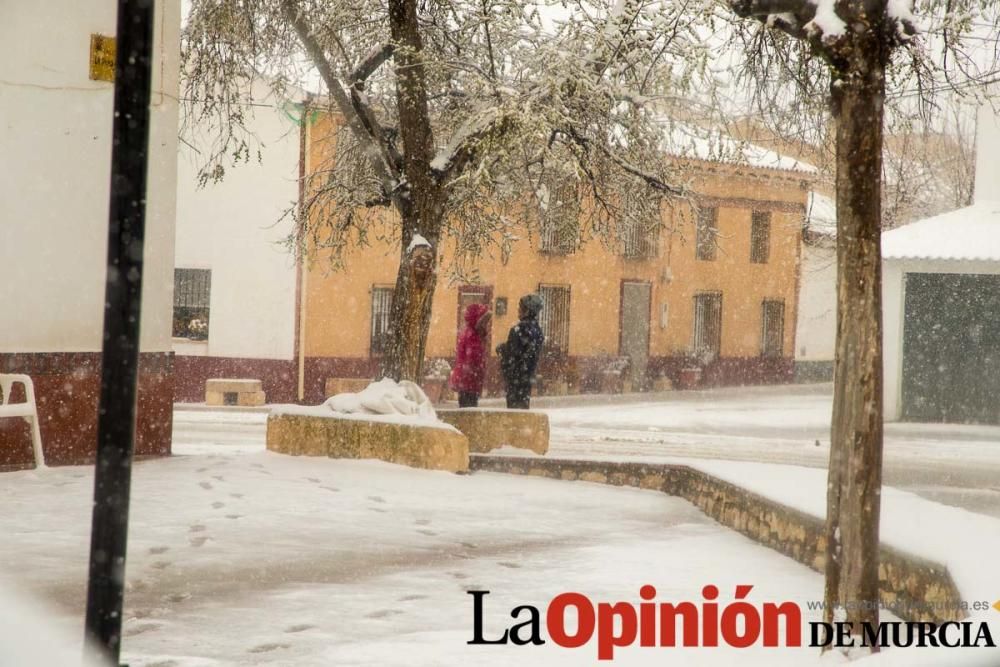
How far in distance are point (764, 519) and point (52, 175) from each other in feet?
20.0

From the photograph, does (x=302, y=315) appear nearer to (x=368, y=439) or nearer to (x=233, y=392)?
(x=233, y=392)

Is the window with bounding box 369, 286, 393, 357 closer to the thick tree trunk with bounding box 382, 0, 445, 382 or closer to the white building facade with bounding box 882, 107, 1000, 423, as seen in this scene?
the white building facade with bounding box 882, 107, 1000, 423

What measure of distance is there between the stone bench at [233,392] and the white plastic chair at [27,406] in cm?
1410

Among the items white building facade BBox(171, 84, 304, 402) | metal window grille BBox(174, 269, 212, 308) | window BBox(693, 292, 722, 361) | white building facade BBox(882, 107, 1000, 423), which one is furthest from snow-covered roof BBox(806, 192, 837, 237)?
metal window grille BBox(174, 269, 212, 308)

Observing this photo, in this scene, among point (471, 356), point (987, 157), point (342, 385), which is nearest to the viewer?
point (471, 356)

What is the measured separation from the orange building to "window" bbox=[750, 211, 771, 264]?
0.03 metres

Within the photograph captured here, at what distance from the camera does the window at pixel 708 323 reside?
33531mm

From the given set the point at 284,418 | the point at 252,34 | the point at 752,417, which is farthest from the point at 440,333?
the point at 284,418

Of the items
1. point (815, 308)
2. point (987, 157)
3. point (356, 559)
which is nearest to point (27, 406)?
point (356, 559)

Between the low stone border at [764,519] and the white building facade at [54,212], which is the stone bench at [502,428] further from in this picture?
the white building facade at [54,212]

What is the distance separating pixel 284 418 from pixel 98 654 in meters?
7.77

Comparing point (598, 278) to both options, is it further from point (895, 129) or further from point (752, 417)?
point (895, 129)

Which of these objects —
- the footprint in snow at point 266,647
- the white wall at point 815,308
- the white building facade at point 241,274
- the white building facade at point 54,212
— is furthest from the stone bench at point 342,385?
the footprint in snow at point 266,647

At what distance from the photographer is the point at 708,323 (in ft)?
111
